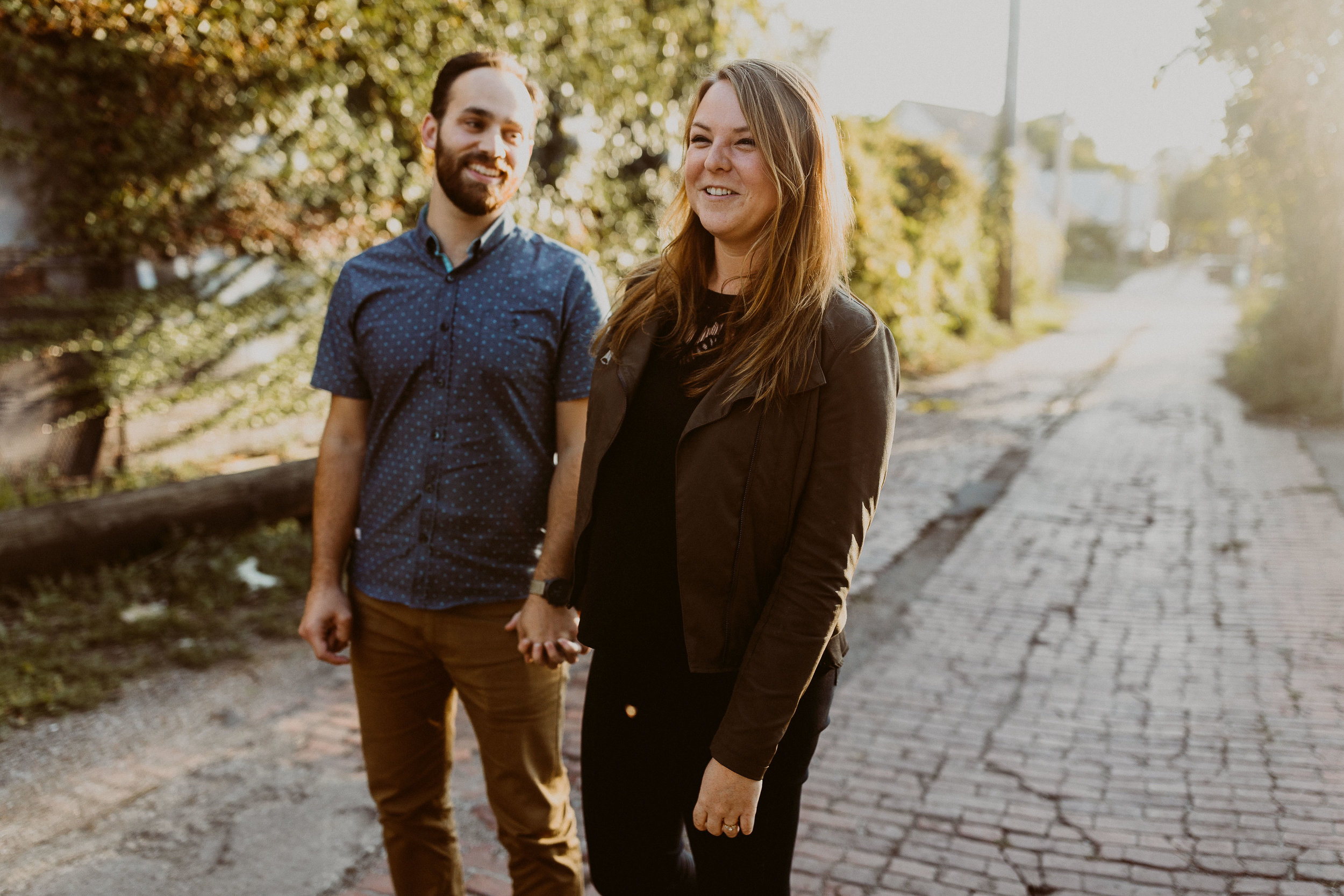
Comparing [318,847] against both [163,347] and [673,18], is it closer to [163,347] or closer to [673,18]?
[163,347]

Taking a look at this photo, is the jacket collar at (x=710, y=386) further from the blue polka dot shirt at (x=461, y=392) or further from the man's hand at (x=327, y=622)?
the man's hand at (x=327, y=622)

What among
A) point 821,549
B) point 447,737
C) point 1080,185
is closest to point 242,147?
point 447,737

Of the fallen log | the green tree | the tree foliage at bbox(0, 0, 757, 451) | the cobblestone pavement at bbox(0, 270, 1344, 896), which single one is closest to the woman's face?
the cobblestone pavement at bbox(0, 270, 1344, 896)

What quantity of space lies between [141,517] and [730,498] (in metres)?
4.68

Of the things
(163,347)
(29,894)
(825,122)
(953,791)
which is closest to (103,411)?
(163,347)

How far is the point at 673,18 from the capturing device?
8.82 meters

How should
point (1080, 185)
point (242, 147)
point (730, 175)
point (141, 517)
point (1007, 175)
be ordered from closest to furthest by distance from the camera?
point (730, 175) < point (141, 517) < point (242, 147) < point (1007, 175) < point (1080, 185)

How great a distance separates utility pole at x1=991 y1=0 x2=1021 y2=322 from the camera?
62.6 feet

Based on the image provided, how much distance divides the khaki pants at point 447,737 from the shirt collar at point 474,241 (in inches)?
31.9

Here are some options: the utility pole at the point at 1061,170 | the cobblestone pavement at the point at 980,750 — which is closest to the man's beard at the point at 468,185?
the cobblestone pavement at the point at 980,750

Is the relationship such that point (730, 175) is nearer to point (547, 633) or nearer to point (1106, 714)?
point (547, 633)

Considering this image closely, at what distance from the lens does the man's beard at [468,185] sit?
2312 mm

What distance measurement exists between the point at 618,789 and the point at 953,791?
81.4 inches

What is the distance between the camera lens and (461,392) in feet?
7.53
